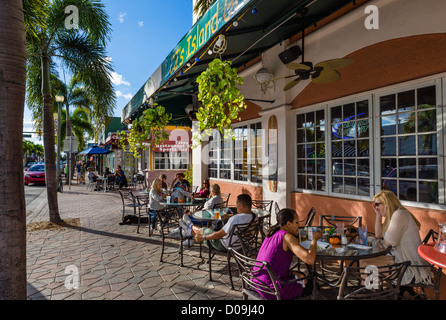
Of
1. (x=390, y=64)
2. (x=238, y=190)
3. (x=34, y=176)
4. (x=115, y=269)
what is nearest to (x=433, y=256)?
(x=390, y=64)

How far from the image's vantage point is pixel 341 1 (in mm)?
4613

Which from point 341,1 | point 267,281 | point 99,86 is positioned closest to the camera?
point 267,281

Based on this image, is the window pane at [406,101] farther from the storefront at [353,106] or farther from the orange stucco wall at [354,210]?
the orange stucco wall at [354,210]

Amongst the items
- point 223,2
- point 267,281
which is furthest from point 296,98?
point 267,281

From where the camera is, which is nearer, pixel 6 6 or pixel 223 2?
pixel 6 6

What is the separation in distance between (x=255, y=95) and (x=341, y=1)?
10.1 feet

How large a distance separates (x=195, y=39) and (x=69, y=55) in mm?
5614

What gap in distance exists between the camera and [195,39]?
4.31 metres

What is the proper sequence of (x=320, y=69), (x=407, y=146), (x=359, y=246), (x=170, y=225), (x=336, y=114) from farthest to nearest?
1. (x=170, y=225)
2. (x=336, y=114)
3. (x=320, y=69)
4. (x=407, y=146)
5. (x=359, y=246)

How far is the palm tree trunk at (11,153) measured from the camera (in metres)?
2.09

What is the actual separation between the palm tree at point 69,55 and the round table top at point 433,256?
26.9 ft

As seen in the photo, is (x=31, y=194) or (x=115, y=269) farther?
(x=31, y=194)

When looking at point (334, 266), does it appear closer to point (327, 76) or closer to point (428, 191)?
point (428, 191)
